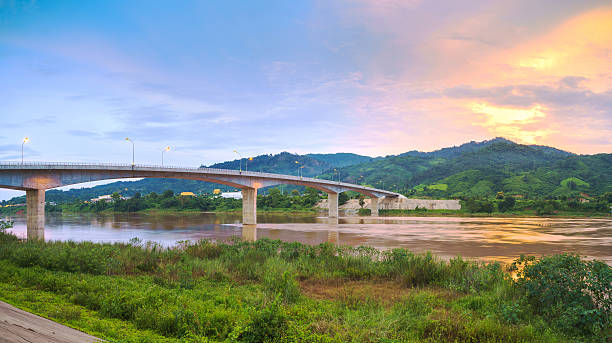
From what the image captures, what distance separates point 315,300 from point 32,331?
6.49m

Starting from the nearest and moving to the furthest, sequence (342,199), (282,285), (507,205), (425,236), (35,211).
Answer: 1. (282,285)
2. (425,236)
3. (35,211)
4. (507,205)
5. (342,199)

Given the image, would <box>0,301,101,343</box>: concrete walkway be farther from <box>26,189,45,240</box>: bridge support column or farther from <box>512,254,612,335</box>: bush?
<box>26,189,45,240</box>: bridge support column

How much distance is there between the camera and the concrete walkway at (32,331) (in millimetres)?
5246

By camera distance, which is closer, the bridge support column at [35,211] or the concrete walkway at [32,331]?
the concrete walkway at [32,331]

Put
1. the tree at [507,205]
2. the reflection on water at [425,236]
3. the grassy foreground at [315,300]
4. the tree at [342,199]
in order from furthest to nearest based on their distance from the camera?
the tree at [342,199] → the tree at [507,205] → the reflection on water at [425,236] → the grassy foreground at [315,300]

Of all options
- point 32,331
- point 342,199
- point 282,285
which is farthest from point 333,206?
point 32,331

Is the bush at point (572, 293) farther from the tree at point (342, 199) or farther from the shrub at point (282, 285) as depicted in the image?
the tree at point (342, 199)

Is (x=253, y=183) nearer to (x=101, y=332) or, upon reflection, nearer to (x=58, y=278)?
(x=58, y=278)

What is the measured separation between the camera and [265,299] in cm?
938

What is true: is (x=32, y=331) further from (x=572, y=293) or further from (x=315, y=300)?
(x=572, y=293)

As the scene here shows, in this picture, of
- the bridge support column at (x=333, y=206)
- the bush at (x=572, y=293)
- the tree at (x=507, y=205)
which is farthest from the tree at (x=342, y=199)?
the bush at (x=572, y=293)

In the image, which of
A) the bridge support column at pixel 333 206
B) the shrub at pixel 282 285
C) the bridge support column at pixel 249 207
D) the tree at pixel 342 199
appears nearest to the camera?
the shrub at pixel 282 285

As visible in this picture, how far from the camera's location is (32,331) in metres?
5.57

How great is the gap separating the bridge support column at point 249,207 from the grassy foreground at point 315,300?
1977 inches
